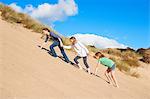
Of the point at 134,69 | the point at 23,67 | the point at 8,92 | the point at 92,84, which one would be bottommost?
the point at 8,92

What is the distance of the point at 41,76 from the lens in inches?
368

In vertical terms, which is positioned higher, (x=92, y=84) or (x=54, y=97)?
(x=92, y=84)

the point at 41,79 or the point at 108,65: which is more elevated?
the point at 108,65

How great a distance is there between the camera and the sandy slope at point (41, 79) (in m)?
7.94

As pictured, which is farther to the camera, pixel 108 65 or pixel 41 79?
pixel 108 65

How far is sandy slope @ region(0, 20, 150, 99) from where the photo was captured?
26.1 feet

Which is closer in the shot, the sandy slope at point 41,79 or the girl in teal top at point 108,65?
the sandy slope at point 41,79

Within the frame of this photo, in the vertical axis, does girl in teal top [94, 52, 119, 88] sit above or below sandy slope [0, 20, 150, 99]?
above

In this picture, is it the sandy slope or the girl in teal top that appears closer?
the sandy slope

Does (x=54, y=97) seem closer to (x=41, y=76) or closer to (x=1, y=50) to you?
(x=41, y=76)

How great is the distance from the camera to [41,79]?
29.8 ft

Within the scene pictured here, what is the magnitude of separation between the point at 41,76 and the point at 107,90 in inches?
107

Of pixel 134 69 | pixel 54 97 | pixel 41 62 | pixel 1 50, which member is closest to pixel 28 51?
pixel 41 62

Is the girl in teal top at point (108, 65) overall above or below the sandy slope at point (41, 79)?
above
